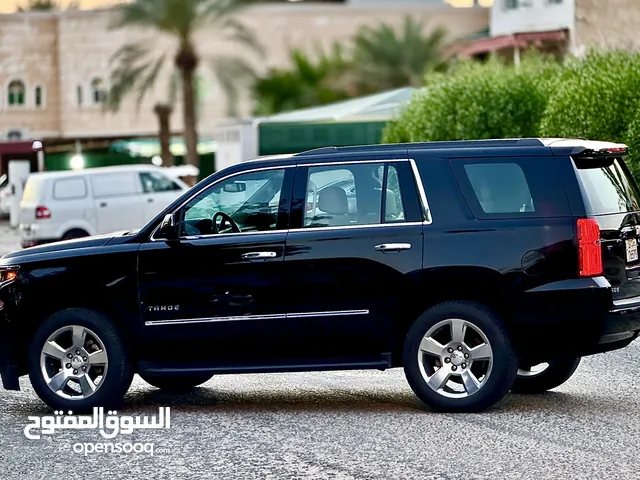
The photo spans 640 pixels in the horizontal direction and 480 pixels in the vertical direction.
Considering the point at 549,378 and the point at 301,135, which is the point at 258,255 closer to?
the point at 549,378

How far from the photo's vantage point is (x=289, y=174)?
10.6 m

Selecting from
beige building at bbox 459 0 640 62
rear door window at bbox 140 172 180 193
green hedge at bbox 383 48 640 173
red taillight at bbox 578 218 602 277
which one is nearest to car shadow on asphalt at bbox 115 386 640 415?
red taillight at bbox 578 218 602 277

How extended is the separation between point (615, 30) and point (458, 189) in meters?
37.1

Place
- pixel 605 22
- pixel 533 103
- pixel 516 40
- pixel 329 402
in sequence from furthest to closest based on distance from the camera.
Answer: pixel 516 40 → pixel 605 22 → pixel 533 103 → pixel 329 402

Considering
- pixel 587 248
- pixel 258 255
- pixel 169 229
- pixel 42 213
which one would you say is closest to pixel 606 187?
pixel 587 248

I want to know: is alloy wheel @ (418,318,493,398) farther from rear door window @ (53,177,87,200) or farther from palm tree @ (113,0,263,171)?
palm tree @ (113,0,263,171)

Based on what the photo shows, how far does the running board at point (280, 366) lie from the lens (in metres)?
10.3

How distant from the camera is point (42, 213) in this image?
30.2 meters

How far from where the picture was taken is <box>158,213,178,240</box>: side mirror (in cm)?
1061

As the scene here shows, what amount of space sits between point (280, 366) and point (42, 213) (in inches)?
809

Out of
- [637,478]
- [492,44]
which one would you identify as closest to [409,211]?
[637,478]

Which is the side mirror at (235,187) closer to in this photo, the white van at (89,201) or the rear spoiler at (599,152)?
the rear spoiler at (599,152)

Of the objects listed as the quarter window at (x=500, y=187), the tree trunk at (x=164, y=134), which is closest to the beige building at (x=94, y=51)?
the tree trunk at (x=164, y=134)

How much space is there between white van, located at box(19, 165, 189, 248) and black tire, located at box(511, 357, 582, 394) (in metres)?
19.8
